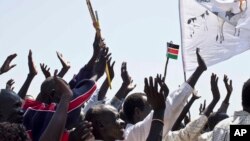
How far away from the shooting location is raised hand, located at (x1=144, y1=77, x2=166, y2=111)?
12.2 feet

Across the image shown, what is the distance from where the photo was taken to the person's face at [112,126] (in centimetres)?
438

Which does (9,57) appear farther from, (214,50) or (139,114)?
(214,50)

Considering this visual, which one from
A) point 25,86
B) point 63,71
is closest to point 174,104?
point 63,71

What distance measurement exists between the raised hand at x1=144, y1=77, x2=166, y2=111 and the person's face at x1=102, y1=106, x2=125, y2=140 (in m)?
0.70

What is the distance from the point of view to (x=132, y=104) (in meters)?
5.79

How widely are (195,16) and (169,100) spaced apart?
6799 mm

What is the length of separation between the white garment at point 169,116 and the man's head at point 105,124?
7.5 inches

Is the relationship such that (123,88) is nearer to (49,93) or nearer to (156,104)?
(49,93)

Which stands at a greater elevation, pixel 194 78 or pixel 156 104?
pixel 156 104

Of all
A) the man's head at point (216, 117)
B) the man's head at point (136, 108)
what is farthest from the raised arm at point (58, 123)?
the man's head at point (216, 117)

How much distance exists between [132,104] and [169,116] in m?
Answer: 1.34

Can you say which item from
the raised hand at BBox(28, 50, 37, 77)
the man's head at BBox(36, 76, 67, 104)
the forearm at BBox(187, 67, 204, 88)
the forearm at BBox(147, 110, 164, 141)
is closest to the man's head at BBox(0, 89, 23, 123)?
the man's head at BBox(36, 76, 67, 104)

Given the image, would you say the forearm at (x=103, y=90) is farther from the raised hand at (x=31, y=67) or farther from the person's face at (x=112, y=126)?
the person's face at (x=112, y=126)

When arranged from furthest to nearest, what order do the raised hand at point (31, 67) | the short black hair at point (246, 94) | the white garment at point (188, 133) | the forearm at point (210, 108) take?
the raised hand at point (31, 67) < the forearm at point (210, 108) < the white garment at point (188, 133) < the short black hair at point (246, 94)
